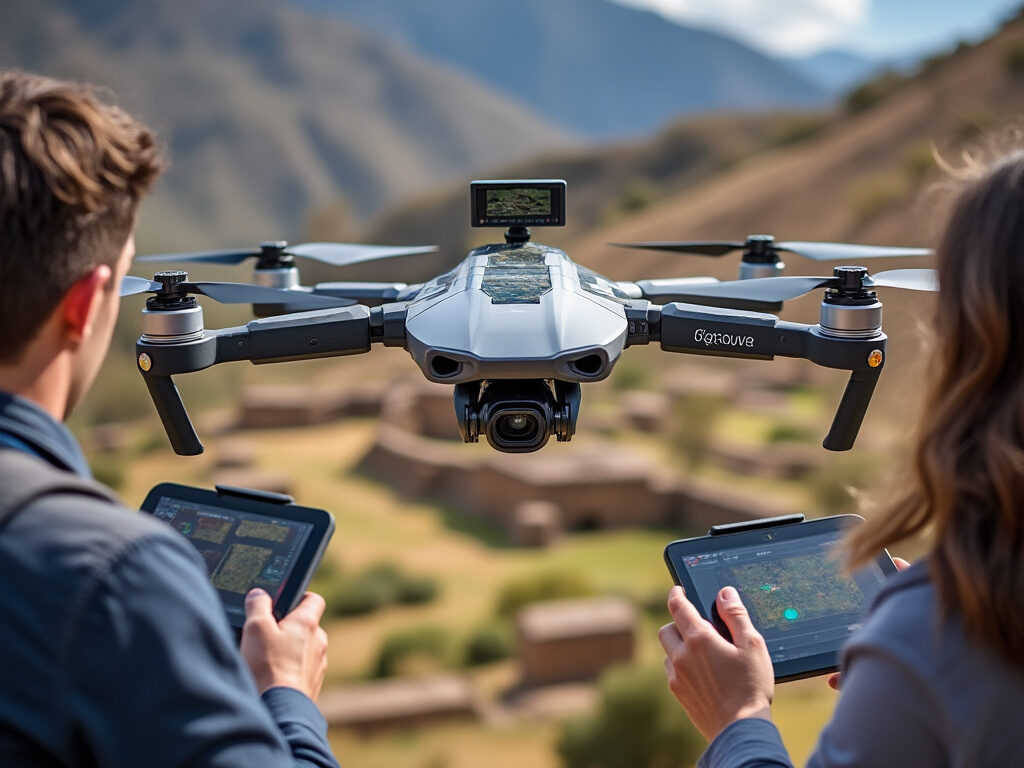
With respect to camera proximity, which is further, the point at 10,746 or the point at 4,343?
the point at 4,343

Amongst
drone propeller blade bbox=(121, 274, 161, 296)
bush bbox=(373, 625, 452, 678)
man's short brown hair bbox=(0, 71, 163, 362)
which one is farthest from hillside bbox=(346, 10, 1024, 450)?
man's short brown hair bbox=(0, 71, 163, 362)

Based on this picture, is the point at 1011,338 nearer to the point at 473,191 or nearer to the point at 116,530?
the point at 116,530

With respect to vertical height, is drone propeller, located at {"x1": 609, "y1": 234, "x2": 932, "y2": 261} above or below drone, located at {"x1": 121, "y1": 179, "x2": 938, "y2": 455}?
below

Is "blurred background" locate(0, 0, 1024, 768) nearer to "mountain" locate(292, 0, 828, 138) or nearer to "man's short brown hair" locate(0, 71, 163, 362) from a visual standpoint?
"man's short brown hair" locate(0, 71, 163, 362)

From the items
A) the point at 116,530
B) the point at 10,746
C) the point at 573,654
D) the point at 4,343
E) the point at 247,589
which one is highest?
the point at 4,343

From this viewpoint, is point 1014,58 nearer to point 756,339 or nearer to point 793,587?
point 756,339

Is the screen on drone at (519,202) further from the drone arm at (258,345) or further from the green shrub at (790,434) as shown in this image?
the green shrub at (790,434)

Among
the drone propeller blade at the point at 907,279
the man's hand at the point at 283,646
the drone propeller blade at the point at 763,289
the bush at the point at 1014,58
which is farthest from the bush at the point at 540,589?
the bush at the point at 1014,58

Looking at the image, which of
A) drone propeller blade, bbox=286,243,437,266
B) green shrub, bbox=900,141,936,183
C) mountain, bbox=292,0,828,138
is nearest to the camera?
drone propeller blade, bbox=286,243,437,266

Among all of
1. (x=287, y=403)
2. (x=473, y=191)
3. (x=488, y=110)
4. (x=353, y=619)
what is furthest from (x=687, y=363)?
(x=488, y=110)
